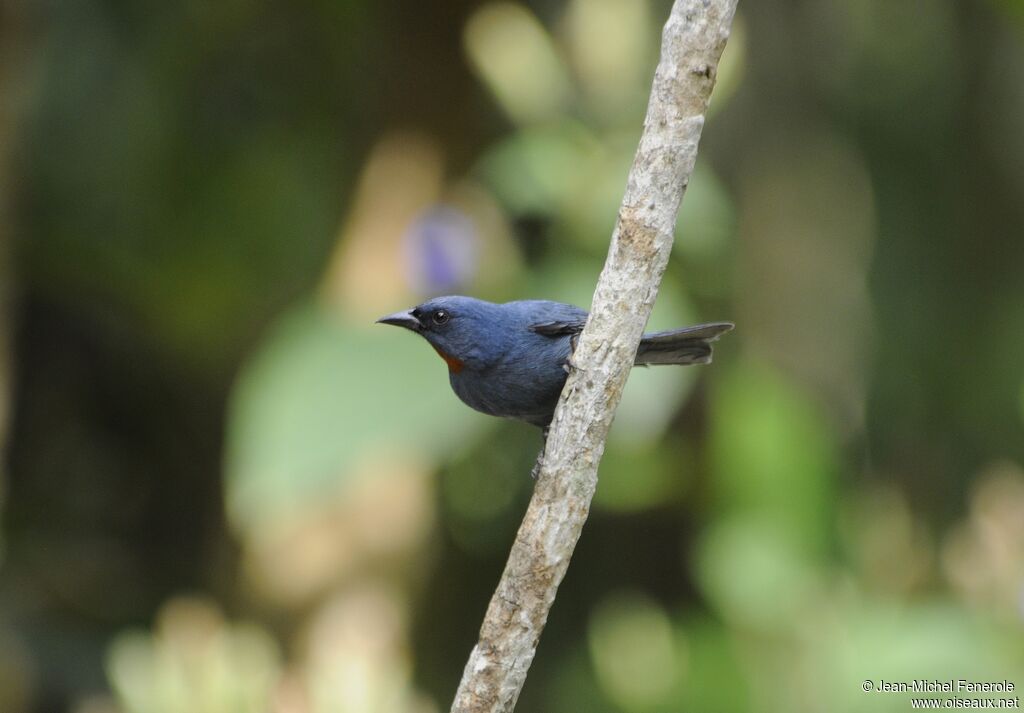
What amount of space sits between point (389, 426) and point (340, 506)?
0.85 metres

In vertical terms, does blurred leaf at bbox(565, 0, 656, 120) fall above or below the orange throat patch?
above

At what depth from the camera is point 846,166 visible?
5.58m

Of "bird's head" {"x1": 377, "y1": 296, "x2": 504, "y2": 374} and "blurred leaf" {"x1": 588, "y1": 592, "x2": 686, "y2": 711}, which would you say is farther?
"blurred leaf" {"x1": 588, "y1": 592, "x2": 686, "y2": 711}

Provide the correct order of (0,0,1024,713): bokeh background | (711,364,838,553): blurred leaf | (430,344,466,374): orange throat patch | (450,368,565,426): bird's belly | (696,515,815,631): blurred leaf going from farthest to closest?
(711,364,838,553): blurred leaf, (696,515,815,631): blurred leaf, (0,0,1024,713): bokeh background, (430,344,466,374): orange throat patch, (450,368,565,426): bird's belly

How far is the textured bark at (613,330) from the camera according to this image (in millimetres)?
2193

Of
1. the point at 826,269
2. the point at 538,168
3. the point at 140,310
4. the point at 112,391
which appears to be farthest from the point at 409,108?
the point at 112,391

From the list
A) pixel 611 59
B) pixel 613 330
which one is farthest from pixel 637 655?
pixel 613 330

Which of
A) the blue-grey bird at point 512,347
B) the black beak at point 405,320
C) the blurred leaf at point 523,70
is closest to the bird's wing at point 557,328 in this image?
the blue-grey bird at point 512,347

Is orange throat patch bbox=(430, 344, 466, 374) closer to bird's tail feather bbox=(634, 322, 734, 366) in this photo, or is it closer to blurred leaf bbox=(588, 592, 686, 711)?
bird's tail feather bbox=(634, 322, 734, 366)

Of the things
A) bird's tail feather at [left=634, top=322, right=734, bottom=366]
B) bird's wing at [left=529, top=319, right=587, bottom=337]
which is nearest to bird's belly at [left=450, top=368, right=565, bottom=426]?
bird's wing at [left=529, top=319, right=587, bottom=337]

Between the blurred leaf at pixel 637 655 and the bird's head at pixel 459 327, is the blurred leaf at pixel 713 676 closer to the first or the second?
the blurred leaf at pixel 637 655

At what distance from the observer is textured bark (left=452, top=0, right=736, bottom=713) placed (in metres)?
2.19

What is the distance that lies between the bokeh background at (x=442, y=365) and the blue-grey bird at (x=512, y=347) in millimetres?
551

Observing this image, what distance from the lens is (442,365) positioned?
3959 millimetres
